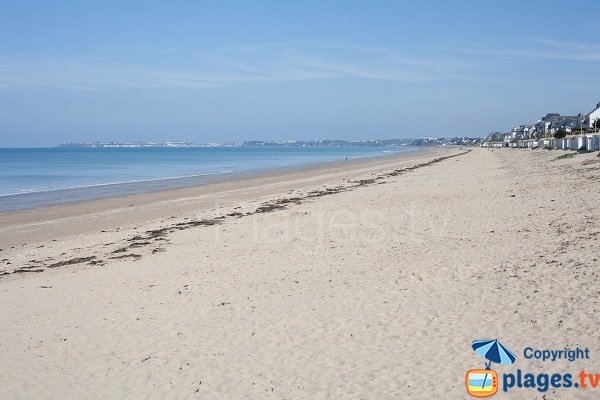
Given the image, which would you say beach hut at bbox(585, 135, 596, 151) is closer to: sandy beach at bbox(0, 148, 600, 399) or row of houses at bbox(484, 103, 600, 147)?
sandy beach at bbox(0, 148, 600, 399)

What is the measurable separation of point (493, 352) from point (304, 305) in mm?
2728

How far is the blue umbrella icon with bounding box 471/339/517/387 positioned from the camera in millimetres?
5133

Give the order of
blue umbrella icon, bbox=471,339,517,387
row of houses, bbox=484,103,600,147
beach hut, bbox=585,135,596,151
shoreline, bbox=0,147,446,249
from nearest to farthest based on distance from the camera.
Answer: blue umbrella icon, bbox=471,339,517,387 → shoreline, bbox=0,147,446,249 → beach hut, bbox=585,135,596,151 → row of houses, bbox=484,103,600,147

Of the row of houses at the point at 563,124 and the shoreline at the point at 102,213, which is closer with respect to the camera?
the shoreline at the point at 102,213

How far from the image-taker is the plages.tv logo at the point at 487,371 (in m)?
4.65

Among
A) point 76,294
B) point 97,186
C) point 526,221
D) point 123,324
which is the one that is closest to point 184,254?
point 76,294

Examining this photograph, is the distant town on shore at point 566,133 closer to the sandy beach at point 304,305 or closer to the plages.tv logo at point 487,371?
the sandy beach at point 304,305

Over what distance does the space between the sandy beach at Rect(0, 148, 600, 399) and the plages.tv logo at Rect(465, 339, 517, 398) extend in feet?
0.32

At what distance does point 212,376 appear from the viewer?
5.32 m

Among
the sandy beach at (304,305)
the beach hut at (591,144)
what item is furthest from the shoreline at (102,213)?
the beach hut at (591,144)

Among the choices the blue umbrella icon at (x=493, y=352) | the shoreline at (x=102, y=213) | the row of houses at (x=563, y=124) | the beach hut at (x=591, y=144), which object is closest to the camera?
the blue umbrella icon at (x=493, y=352)

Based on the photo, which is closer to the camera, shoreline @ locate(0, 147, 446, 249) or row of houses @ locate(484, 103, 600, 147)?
shoreline @ locate(0, 147, 446, 249)

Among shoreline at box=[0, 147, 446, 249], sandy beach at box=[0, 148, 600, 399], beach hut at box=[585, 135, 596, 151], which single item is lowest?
shoreline at box=[0, 147, 446, 249]

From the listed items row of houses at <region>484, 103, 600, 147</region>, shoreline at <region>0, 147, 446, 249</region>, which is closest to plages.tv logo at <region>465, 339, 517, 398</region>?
shoreline at <region>0, 147, 446, 249</region>
